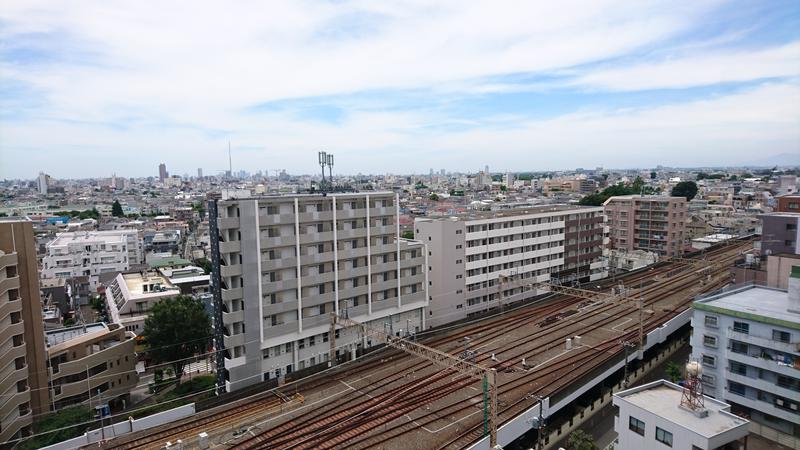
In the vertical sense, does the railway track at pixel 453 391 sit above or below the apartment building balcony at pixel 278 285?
below

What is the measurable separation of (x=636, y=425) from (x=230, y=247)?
2035 centimetres

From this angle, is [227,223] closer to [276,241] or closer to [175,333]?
[276,241]

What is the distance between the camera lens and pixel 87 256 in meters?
60.6

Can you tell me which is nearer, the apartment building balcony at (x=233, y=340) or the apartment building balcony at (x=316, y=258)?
the apartment building balcony at (x=233, y=340)

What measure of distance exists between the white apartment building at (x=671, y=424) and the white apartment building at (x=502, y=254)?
64.9 feet

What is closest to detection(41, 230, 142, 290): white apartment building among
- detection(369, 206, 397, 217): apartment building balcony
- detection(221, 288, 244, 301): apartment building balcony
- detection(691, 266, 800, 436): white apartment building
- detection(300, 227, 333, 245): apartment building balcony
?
detection(221, 288, 244, 301): apartment building balcony

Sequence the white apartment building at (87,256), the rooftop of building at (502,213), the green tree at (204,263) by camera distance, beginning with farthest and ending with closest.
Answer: the green tree at (204,263) < the white apartment building at (87,256) < the rooftop of building at (502,213)

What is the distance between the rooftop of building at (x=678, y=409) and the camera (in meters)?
16.2

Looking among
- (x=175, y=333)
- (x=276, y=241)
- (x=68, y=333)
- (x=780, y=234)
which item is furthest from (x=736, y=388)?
(x=68, y=333)

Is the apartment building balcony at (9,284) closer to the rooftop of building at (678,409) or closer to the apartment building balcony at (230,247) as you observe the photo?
the apartment building balcony at (230,247)

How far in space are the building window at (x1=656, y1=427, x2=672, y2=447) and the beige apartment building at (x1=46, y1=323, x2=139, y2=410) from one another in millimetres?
28599

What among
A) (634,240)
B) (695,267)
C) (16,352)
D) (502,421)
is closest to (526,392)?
(502,421)

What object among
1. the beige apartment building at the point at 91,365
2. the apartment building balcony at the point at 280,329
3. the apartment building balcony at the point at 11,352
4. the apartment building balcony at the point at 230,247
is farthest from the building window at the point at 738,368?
the apartment building balcony at the point at 11,352

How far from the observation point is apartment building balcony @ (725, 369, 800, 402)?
2088 cm
